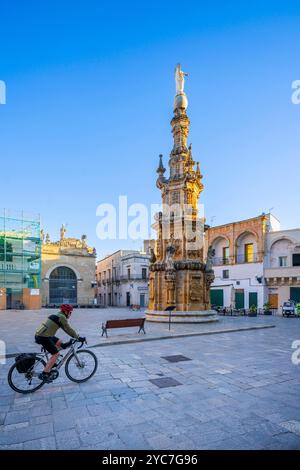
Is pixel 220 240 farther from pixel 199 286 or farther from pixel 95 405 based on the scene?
pixel 95 405

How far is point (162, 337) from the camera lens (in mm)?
11078

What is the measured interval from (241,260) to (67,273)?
24115 millimetres

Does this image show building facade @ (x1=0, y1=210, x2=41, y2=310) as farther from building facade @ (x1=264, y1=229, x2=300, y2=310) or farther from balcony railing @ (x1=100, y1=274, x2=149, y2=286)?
building facade @ (x1=264, y1=229, x2=300, y2=310)

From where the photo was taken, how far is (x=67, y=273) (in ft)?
134

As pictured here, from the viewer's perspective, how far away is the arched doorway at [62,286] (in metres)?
39.6

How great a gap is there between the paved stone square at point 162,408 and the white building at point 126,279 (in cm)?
3330

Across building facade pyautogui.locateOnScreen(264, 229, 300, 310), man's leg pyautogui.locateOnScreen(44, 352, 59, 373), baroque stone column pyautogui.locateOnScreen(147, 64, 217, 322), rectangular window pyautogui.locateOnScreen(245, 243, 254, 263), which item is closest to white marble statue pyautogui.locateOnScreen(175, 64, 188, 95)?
baroque stone column pyautogui.locateOnScreen(147, 64, 217, 322)

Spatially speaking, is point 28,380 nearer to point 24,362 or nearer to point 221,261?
point 24,362

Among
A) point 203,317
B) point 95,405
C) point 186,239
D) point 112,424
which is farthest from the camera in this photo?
point 186,239

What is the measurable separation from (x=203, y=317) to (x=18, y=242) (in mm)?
25480

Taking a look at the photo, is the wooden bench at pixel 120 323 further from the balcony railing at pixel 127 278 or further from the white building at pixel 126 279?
the balcony railing at pixel 127 278

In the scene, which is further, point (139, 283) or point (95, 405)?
point (139, 283)

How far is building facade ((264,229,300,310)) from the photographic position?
2561 cm
